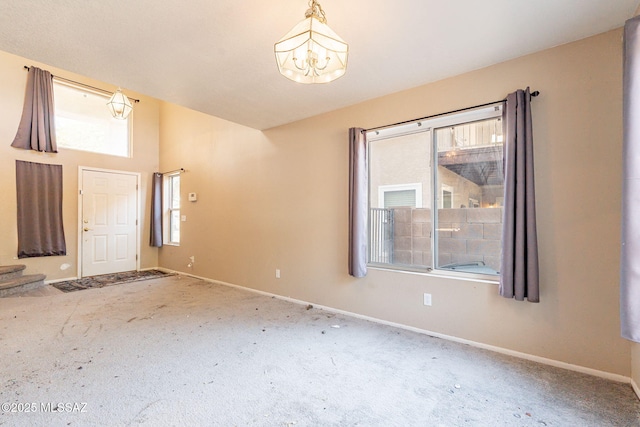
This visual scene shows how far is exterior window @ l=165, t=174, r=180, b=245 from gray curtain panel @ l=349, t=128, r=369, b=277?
442 centimetres

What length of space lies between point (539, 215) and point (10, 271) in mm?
6735

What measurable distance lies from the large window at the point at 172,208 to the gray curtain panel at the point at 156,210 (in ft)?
0.45

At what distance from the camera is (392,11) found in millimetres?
1898

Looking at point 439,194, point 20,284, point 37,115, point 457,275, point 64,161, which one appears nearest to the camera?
point 457,275

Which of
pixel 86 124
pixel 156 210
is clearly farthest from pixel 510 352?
pixel 86 124

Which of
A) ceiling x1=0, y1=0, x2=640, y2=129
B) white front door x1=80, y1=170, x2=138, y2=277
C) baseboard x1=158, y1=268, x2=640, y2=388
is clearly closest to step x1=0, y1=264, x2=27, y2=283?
white front door x1=80, y1=170, x2=138, y2=277

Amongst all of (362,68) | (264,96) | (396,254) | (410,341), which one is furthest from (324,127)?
(410,341)

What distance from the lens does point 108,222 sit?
5.65m

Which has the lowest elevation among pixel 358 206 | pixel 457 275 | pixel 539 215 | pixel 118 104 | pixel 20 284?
pixel 20 284

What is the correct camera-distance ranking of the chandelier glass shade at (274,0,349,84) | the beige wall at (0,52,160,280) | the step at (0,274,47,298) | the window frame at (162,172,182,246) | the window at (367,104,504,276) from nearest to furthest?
the chandelier glass shade at (274,0,349,84), the window at (367,104,504,276), the step at (0,274,47,298), the beige wall at (0,52,160,280), the window frame at (162,172,182,246)

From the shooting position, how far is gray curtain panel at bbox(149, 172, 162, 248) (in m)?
6.12

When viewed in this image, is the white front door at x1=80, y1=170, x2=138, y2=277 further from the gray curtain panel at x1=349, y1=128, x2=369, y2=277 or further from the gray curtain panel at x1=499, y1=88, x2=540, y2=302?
the gray curtain panel at x1=499, y1=88, x2=540, y2=302

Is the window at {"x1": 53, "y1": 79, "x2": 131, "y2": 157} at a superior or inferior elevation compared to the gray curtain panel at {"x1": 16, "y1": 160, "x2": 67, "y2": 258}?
superior

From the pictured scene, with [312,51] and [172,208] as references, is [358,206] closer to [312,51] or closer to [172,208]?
[312,51]
